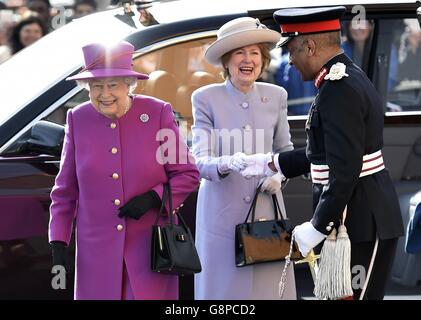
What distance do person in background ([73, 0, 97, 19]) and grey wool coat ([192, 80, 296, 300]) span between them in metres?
5.67

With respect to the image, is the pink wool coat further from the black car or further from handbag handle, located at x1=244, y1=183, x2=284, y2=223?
the black car

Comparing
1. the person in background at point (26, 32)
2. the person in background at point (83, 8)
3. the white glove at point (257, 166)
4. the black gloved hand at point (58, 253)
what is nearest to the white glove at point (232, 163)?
the white glove at point (257, 166)

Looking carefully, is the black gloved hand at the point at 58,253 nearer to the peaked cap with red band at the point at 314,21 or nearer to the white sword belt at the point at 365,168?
the white sword belt at the point at 365,168

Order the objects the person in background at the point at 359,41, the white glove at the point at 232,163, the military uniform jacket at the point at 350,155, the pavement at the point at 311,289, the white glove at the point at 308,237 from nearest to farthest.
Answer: the military uniform jacket at the point at 350,155, the white glove at the point at 308,237, the white glove at the point at 232,163, the pavement at the point at 311,289, the person in background at the point at 359,41

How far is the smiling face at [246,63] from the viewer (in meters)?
5.57

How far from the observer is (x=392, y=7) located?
6.37 meters

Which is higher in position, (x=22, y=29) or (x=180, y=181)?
(x=22, y=29)

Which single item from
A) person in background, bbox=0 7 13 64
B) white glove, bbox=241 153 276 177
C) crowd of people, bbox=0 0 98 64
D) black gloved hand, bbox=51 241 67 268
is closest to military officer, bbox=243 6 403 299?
white glove, bbox=241 153 276 177

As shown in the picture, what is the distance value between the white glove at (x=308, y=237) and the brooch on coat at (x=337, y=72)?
569 mm

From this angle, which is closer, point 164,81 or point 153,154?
point 153,154

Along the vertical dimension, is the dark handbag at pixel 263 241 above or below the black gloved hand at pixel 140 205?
below

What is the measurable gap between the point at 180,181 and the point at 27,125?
3.79 feet
